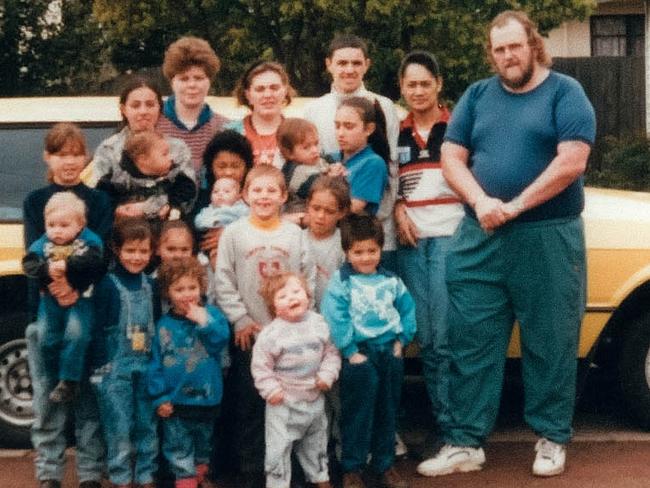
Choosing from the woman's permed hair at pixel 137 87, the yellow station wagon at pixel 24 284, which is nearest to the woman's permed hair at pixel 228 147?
the woman's permed hair at pixel 137 87

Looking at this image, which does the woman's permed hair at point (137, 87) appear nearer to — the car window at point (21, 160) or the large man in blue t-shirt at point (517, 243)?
the car window at point (21, 160)

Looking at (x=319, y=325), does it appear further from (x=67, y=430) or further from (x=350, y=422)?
(x=67, y=430)

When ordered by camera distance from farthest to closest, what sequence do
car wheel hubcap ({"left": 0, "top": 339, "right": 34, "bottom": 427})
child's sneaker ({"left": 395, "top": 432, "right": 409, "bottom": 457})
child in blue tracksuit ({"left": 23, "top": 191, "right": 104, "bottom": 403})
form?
car wheel hubcap ({"left": 0, "top": 339, "right": 34, "bottom": 427}), child's sneaker ({"left": 395, "top": 432, "right": 409, "bottom": 457}), child in blue tracksuit ({"left": 23, "top": 191, "right": 104, "bottom": 403})

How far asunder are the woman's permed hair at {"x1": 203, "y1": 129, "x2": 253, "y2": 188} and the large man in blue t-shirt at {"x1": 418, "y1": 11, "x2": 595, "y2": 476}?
3.09ft

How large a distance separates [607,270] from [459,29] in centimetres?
864

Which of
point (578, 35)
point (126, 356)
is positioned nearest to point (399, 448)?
point (126, 356)

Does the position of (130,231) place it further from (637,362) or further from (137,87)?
(637,362)

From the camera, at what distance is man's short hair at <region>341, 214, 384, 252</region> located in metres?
5.43

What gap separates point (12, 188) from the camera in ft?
20.7

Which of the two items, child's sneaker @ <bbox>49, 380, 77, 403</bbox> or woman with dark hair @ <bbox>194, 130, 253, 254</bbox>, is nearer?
child's sneaker @ <bbox>49, 380, 77, 403</bbox>

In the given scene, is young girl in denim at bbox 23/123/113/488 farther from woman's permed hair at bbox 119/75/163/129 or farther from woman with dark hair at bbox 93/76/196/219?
woman's permed hair at bbox 119/75/163/129

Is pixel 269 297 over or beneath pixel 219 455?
over

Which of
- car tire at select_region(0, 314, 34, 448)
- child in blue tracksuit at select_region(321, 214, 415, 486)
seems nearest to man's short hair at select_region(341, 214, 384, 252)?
child in blue tracksuit at select_region(321, 214, 415, 486)

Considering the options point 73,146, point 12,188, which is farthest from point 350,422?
point 12,188
